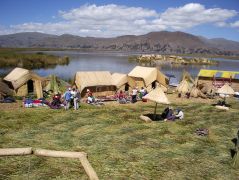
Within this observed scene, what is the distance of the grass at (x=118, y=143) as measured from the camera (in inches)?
451

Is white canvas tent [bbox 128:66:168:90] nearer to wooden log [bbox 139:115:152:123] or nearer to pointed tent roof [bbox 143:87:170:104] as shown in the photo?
wooden log [bbox 139:115:152:123]

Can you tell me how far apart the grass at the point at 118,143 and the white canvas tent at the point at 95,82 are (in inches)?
239

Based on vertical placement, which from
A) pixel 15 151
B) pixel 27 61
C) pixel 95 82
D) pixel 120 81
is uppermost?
pixel 95 82

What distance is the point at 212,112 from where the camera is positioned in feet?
78.2

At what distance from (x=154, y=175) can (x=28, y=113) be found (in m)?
10.9

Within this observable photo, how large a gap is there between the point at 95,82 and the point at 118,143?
1477cm

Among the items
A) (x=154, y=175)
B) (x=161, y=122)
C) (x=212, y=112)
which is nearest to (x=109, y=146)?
(x=154, y=175)

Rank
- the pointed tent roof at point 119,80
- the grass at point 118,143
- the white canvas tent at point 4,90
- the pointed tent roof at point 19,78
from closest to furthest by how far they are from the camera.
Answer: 1. the grass at point 118,143
2. the white canvas tent at point 4,90
3. the pointed tent roof at point 19,78
4. the pointed tent roof at point 119,80

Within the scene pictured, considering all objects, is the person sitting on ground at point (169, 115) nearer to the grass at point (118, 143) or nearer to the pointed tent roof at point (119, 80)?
the grass at point (118, 143)

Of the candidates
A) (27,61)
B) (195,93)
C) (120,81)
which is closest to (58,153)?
(120,81)

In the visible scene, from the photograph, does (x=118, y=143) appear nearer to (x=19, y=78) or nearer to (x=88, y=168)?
(x=88, y=168)

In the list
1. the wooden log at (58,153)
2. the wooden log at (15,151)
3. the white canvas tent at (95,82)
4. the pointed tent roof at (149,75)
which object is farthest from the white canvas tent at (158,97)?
the pointed tent roof at (149,75)

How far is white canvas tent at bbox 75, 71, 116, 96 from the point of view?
2794cm

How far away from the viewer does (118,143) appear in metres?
14.6
